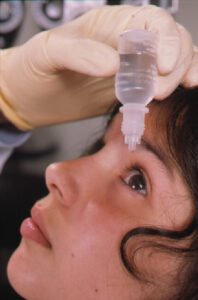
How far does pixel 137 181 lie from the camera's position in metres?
0.81

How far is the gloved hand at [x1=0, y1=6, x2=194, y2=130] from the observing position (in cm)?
76

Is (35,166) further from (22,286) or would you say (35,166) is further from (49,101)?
(22,286)

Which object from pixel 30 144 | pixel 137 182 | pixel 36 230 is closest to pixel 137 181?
pixel 137 182

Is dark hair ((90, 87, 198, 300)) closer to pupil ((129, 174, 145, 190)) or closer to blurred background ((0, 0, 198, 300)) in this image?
pupil ((129, 174, 145, 190))

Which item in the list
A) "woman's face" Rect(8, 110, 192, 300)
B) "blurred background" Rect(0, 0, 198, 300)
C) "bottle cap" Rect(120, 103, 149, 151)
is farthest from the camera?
"blurred background" Rect(0, 0, 198, 300)

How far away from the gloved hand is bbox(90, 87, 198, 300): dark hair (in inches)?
2.8

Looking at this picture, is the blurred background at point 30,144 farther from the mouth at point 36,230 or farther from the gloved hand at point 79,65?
the mouth at point 36,230

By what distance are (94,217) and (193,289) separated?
0.70 ft

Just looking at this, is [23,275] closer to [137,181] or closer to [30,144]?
[137,181]

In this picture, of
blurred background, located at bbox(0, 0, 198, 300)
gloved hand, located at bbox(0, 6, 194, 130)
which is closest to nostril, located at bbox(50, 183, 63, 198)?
gloved hand, located at bbox(0, 6, 194, 130)

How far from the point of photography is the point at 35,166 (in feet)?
4.55

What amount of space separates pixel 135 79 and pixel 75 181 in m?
0.25

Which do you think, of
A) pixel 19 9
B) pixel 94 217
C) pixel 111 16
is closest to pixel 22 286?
pixel 94 217

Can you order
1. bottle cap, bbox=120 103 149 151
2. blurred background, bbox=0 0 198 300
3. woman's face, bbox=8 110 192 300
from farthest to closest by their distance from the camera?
blurred background, bbox=0 0 198 300
woman's face, bbox=8 110 192 300
bottle cap, bbox=120 103 149 151
